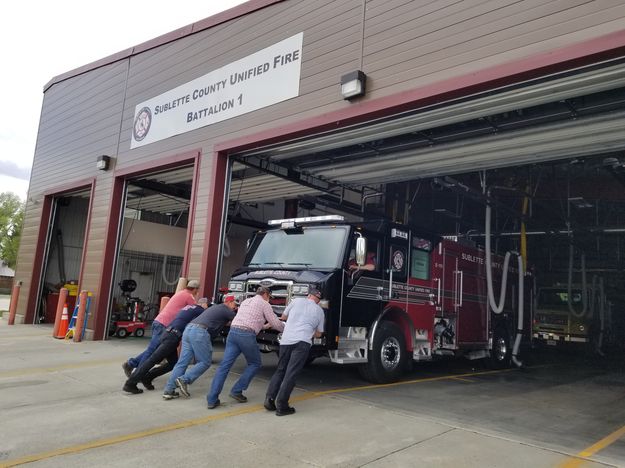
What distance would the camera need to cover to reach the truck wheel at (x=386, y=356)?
7516mm

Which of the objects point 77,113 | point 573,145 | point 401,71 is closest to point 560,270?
point 573,145

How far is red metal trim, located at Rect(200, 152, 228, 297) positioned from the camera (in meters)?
9.69

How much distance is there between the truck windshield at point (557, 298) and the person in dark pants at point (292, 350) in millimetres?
12380

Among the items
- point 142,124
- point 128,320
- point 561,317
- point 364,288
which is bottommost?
point 128,320

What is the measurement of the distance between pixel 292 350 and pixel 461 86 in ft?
13.7

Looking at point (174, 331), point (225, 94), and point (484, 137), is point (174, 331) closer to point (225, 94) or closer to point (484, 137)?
point (225, 94)

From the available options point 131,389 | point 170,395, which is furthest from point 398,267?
point 131,389

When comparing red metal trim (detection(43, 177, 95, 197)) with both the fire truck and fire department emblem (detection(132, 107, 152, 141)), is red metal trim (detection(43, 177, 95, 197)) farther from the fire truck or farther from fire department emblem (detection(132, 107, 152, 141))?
the fire truck

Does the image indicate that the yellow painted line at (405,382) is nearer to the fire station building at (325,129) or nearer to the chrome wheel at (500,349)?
the chrome wheel at (500,349)

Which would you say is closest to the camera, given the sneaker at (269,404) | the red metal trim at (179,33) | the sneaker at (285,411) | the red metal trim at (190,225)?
the sneaker at (285,411)

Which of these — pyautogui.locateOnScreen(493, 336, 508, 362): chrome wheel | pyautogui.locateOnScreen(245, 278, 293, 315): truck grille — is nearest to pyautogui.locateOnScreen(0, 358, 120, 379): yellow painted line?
pyautogui.locateOnScreen(245, 278, 293, 315): truck grille

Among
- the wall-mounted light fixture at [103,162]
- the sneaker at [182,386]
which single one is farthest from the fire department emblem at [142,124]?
the sneaker at [182,386]

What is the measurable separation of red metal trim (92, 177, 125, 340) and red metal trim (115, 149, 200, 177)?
0.46 m

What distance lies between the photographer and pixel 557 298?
1566cm
